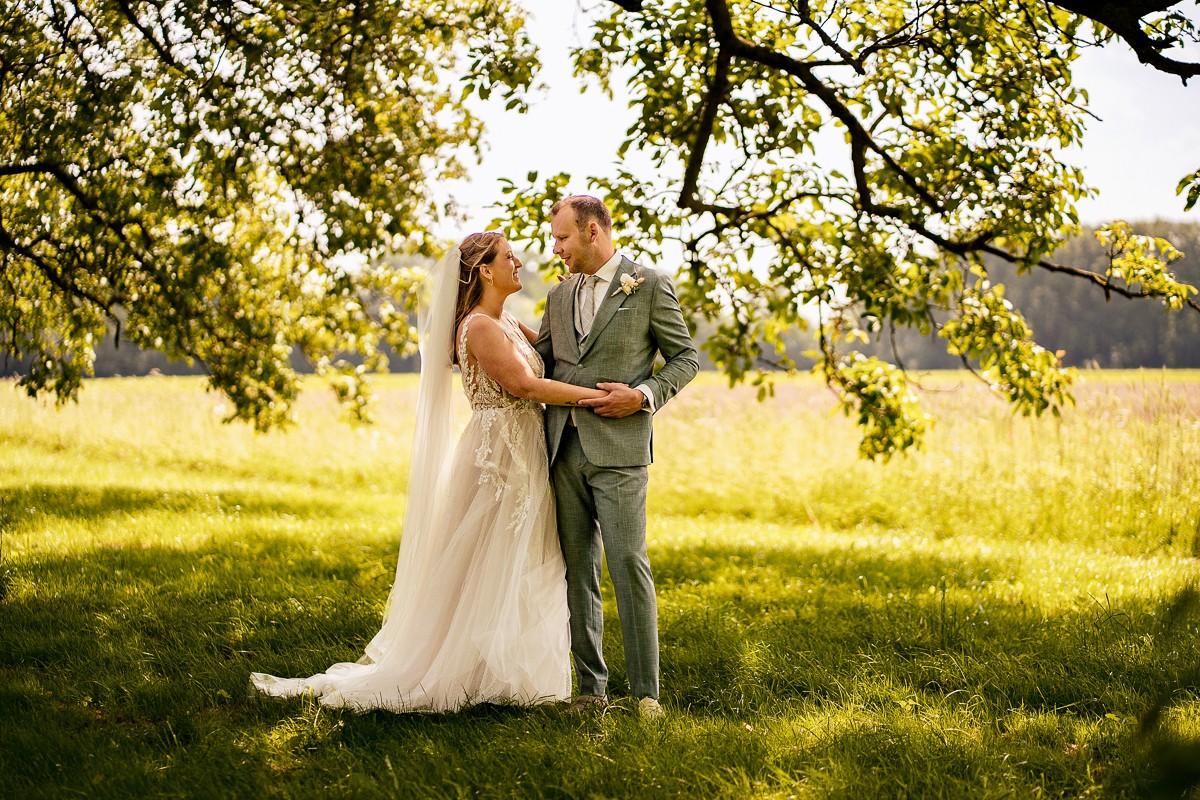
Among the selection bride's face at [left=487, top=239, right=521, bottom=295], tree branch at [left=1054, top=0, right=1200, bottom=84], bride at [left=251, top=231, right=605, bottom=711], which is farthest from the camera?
bride's face at [left=487, top=239, right=521, bottom=295]

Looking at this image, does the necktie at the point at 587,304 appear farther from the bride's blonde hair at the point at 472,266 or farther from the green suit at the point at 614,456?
the bride's blonde hair at the point at 472,266

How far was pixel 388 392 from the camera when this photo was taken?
2392cm

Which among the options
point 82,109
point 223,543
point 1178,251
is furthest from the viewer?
point 223,543

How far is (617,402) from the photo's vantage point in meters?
4.19

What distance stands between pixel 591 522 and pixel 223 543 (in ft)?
15.6

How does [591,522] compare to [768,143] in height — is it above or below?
below

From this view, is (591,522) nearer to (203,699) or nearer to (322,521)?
(203,699)

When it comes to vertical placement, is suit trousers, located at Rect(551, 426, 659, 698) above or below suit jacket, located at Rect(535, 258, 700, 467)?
below

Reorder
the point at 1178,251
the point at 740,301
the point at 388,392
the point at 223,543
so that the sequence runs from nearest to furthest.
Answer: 1. the point at 1178,251
2. the point at 223,543
3. the point at 740,301
4. the point at 388,392

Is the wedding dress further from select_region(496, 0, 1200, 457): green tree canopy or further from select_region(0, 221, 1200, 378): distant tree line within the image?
select_region(0, 221, 1200, 378): distant tree line

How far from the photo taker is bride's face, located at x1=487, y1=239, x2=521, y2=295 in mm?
4613

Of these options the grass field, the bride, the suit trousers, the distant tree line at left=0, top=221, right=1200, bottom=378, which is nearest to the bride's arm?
the bride

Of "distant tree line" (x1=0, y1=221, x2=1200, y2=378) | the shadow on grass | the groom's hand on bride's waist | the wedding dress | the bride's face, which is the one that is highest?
"distant tree line" (x1=0, y1=221, x2=1200, y2=378)

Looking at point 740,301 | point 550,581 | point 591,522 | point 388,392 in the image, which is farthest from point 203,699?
point 388,392
